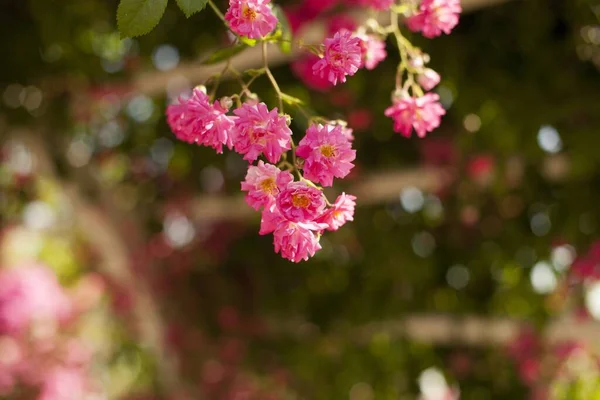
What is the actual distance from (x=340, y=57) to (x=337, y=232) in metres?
1.75

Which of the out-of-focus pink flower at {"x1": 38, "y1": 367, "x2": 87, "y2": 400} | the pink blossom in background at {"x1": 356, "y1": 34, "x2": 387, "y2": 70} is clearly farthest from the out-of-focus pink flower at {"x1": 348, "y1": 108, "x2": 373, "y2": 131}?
the out-of-focus pink flower at {"x1": 38, "y1": 367, "x2": 87, "y2": 400}

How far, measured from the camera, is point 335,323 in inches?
98.8

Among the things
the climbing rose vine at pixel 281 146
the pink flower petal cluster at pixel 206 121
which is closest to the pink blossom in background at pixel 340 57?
the climbing rose vine at pixel 281 146

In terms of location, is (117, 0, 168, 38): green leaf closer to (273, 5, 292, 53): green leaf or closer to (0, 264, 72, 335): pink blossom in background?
(273, 5, 292, 53): green leaf

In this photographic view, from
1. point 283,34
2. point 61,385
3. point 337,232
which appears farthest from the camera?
point 61,385

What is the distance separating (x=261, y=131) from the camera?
663 millimetres

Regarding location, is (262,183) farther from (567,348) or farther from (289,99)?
(567,348)

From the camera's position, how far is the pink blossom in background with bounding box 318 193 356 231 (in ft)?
2.28

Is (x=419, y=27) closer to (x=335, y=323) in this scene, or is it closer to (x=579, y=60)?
(x=579, y=60)

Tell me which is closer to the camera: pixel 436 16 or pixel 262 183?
pixel 262 183

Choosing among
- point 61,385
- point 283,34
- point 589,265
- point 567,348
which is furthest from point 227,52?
point 61,385

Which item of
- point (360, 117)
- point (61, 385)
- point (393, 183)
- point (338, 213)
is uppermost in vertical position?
point (338, 213)

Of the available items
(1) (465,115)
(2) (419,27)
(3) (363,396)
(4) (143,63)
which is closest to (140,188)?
(4) (143,63)

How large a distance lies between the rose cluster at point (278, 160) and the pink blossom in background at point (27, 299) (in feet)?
8.73
